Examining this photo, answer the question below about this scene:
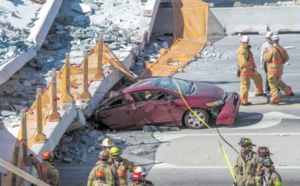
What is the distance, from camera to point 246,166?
1367cm

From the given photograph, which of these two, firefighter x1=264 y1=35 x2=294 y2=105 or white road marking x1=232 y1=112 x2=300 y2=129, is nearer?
white road marking x1=232 y1=112 x2=300 y2=129

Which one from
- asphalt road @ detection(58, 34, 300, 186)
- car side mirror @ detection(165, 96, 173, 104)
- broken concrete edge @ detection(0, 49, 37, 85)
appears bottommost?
asphalt road @ detection(58, 34, 300, 186)

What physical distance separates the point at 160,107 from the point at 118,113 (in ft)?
3.35

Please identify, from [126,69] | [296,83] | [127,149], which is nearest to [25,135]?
[127,149]

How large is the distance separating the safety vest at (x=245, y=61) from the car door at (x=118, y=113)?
3193 millimetres

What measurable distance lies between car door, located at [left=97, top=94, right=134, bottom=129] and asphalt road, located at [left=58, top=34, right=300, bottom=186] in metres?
0.26

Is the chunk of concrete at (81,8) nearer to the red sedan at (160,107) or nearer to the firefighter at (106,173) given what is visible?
the red sedan at (160,107)

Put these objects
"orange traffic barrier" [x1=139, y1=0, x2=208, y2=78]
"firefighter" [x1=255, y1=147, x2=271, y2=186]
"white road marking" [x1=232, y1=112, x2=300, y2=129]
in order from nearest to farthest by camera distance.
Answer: "firefighter" [x1=255, y1=147, x2=271, y2=186] → "white road marking" [x1=232, y1=112, x2=300, y2=129] → "orange traffic barrier" [x1=139, y1=0, x2=208, y2=78]

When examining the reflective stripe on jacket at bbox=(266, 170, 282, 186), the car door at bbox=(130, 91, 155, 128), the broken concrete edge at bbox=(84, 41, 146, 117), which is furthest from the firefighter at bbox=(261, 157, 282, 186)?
the broken concrete edge at bbox=(84, 41, 146, 117)

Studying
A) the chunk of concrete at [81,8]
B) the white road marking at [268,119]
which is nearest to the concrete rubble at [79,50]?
the chunk of concrete at [81,8]

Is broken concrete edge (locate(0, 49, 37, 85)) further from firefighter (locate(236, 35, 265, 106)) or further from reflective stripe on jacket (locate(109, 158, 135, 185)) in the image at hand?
reflective stripe on jacket (locate(109, 158, 135, 185))

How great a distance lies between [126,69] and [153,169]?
6053 mm

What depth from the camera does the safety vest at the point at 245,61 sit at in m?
19.6

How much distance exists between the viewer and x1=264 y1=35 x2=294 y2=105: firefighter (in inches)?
773
